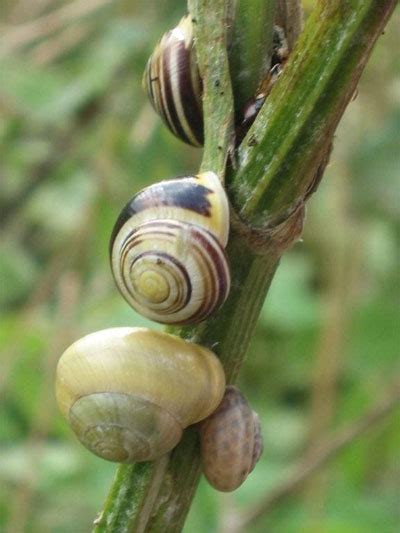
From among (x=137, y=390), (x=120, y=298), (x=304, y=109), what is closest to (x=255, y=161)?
(x=304, y=109)

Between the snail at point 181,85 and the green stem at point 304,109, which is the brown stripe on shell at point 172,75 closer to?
the snail at point 181,85

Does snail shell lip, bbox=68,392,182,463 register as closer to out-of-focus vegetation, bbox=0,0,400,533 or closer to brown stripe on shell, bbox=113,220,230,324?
brown stripe on shell, bbox=113,220,230,324

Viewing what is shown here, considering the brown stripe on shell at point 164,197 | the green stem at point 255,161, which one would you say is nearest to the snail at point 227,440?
the green stem at point 255,161

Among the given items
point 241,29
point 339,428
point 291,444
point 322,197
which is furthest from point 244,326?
point 322,197

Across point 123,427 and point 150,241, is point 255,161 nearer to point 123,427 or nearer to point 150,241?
point 150,241

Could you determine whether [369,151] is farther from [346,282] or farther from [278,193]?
[278,193]

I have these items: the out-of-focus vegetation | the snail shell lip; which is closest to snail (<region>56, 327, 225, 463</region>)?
the snail shell lip

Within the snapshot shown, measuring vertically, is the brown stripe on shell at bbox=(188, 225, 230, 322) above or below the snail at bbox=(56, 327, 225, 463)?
above
